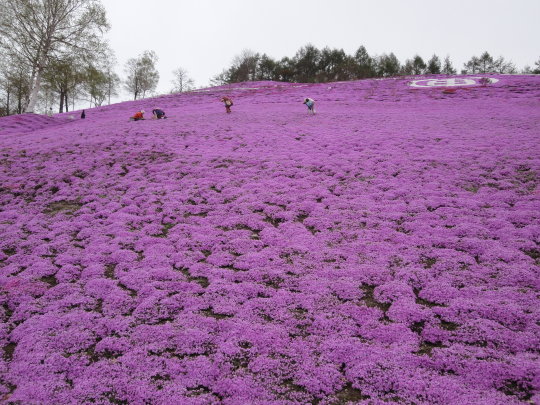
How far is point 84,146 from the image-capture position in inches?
830

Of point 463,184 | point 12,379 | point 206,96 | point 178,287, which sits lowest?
point 12,379

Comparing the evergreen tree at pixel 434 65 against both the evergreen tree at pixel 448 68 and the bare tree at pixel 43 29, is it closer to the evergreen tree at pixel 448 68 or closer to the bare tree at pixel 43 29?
the evergreen tree at pixel 448 68

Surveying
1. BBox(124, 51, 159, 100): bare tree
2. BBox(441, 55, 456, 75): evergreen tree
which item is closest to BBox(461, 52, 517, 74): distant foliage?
BBox(441, 55, 456, 75): evergreen tree

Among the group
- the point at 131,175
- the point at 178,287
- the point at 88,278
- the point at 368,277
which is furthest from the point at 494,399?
the point at 131,175

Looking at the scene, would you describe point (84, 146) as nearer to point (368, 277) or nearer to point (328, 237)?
point (328, 237)

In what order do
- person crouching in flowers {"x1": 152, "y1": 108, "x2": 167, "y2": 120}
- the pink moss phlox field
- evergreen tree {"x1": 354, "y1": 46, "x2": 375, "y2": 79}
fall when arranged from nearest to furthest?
the pink moss phlox field → person crouching in flowers {"x1": 152, "y1": 108, "x2": 167, "y2": 120} → evergreen tree {"x1": 354, "y1": 46, "x2": 375, "y2": 79}

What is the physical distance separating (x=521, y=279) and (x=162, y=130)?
22.7 metres

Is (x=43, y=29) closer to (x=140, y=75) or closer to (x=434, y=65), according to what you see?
(x=140, y=75)

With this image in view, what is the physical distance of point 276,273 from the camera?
864cm

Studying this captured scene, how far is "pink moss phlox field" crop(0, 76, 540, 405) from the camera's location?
18.4 feet

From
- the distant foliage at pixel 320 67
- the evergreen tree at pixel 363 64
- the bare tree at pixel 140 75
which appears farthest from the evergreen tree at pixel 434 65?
the bare tree at pixel 140 75

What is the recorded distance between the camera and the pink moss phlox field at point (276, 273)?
559 centimetres

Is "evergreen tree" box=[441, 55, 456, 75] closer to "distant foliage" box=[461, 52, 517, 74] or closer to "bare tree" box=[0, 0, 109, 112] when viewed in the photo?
"distant foliage" box=[461, 52, 517, 74]

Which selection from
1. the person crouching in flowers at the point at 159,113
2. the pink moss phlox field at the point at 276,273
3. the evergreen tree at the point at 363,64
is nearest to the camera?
the pink moss phlox field at the point at 276,273
